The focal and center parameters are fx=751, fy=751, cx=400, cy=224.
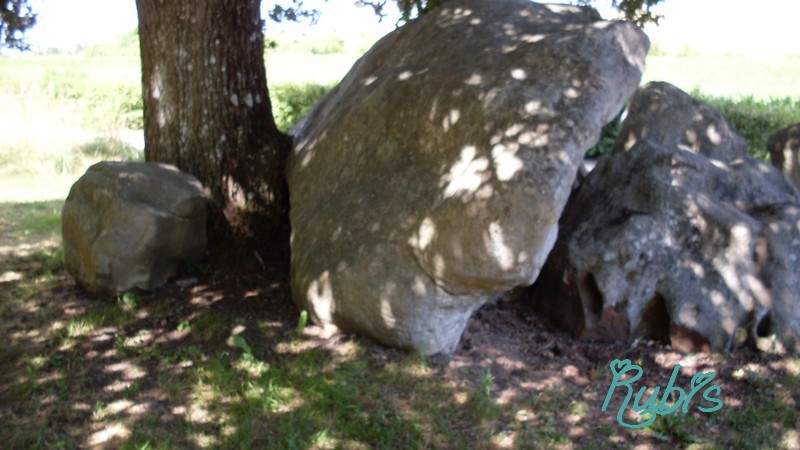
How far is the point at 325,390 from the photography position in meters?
4.45

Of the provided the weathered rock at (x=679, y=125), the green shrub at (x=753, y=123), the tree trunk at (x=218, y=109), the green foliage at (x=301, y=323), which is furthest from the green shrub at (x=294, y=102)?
the green foliage at (x=301, y=323)

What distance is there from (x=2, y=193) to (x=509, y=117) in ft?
28.5

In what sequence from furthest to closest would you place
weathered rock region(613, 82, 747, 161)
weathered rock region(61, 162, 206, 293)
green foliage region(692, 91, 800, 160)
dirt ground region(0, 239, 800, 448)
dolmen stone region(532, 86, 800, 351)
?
green foliage region(692, 91, 800, 160)
weathered rock region(613, 82, 747, 161)
weathered rock region(61, 162, 206, 293)
dolmen stone region(532, 86, 800, 351)
dirt ground region(0, 239, 800, 448)

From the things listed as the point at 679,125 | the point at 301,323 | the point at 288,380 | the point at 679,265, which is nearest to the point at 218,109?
the point at 301,323

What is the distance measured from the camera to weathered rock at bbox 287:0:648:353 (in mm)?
4355

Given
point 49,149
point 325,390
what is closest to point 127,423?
point 325,390

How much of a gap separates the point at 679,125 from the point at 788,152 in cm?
176

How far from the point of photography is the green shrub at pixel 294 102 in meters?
15.6

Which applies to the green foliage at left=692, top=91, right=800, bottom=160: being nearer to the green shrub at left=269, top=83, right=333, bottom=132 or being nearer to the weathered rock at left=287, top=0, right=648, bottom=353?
the green shrub at left=269, top=83, right=333, bottom=132

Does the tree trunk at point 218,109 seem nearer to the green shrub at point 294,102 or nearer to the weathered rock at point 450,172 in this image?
the weathered rock at point 450,172

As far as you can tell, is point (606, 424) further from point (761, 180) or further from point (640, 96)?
point (640, 96)

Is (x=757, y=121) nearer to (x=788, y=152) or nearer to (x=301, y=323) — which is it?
(x=788, y=152)

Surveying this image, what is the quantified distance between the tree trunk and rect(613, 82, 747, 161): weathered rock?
131 inches

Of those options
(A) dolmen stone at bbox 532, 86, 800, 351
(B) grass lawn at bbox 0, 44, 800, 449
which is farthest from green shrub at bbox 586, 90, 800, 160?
(B) grass lawn at bbox 0, 44, 800, 449
